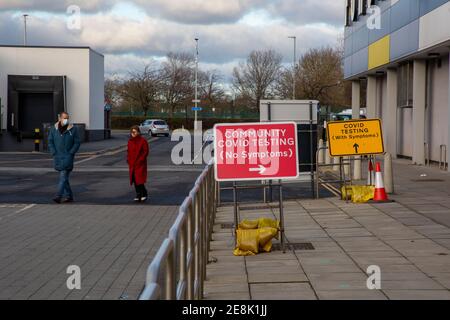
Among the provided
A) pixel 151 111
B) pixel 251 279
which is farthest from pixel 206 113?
pixel 251 279

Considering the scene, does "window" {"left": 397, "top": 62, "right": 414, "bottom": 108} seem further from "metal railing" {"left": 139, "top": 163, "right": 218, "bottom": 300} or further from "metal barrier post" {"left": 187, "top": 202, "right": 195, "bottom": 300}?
"metal barrier post" {"left": 187, "top": 202, "right": 195, "bottom": 300}

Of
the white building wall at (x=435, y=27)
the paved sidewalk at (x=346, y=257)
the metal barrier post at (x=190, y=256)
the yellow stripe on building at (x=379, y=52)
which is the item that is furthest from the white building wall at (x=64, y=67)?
the metal barrier post at (x=190, y=256)

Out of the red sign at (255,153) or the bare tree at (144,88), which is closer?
the red sign at (255,153)

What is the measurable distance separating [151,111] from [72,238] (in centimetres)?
8014

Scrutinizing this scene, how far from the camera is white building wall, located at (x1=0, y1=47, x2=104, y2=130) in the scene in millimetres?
43094

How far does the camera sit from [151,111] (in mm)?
90062

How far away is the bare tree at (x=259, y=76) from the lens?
83438 mm

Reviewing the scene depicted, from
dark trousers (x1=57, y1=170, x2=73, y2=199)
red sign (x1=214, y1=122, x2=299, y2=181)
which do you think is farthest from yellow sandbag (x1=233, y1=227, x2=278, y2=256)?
dark trousers (x1=57, y1=170, x2=73, y2=199)

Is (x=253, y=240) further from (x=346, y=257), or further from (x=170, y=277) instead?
(x=170, y=277)

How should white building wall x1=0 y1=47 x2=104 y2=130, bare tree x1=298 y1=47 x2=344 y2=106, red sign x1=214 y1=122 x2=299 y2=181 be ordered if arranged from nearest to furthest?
red sign x1=214 y1=122 x2=299 y2=181
white building wall x1=0 y1=47 x2=104 y2=130
bare tree x1=298 y1=47 x2=344 y2=106

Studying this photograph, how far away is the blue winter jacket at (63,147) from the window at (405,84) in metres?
15.6

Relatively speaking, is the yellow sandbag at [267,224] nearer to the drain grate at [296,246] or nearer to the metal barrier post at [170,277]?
the drain grate at [296,246]

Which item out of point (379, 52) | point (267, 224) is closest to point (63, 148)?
point (267, 224)

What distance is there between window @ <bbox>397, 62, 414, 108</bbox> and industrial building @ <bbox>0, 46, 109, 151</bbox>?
2189cm
